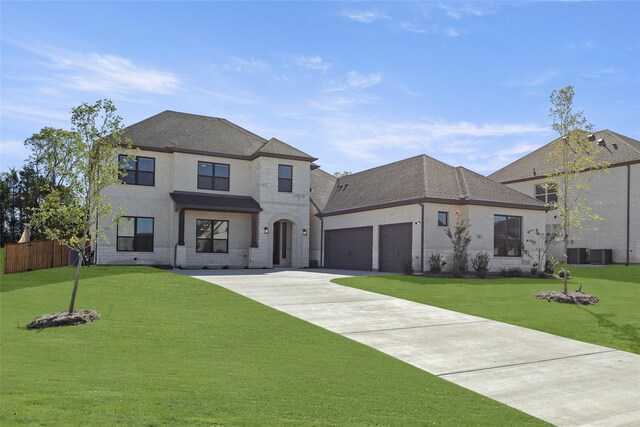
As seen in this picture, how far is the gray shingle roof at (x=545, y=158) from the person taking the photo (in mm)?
32438

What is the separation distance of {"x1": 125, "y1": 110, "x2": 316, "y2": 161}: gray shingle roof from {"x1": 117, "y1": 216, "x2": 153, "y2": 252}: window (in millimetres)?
4082

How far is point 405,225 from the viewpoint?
2708 cm

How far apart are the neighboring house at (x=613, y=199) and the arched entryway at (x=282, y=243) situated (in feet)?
52.4

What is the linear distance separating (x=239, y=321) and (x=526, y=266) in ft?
66.3

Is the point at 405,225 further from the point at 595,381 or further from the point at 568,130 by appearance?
the point at 595,381

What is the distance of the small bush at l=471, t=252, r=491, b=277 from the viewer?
25078 millimetres

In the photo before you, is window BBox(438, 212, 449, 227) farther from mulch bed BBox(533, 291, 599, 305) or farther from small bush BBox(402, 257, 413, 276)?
mulch bed BBox(533, 291, 599, 305)

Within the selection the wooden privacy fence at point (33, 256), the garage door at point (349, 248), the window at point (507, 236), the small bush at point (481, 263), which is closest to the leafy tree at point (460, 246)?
the small bush at point (481, 263)

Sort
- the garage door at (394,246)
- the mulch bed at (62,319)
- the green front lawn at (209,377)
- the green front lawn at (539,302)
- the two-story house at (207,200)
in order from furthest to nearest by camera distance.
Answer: the two-story house at (207,200) < the garage door at (394,246) < the green front lawn at (539,302) < the mulch bed at (62,319) < the green front lawn at (209,377)

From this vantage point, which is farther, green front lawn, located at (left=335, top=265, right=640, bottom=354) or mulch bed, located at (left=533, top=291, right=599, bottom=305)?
mulch bed, located at (left=533, top=291, right=599, bottom=305)

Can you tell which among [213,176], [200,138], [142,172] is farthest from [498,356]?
[200,138]

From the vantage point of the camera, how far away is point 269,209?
30.3 m

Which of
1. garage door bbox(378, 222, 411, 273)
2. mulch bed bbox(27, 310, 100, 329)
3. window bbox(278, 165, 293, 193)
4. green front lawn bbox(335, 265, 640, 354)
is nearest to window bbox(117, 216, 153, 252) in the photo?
window bbox(278, 165, 293, 193)

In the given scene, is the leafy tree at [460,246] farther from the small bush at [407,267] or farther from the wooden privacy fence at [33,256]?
the wooden privacy fence at [33,256]
